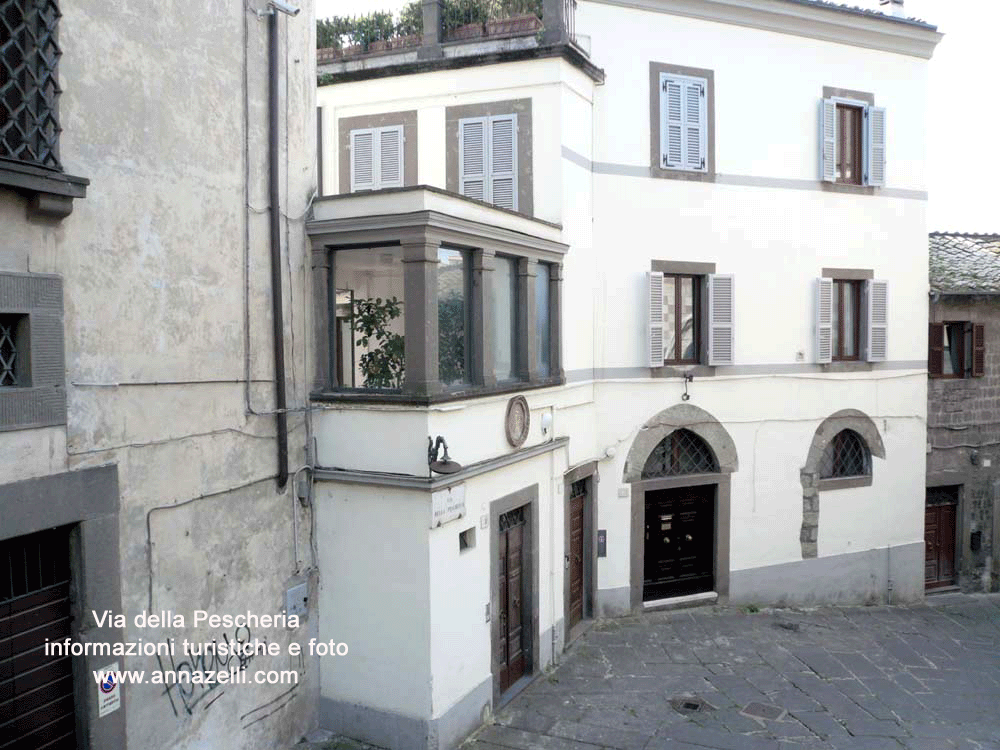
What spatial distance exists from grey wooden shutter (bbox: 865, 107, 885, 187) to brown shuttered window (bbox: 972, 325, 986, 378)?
338cm

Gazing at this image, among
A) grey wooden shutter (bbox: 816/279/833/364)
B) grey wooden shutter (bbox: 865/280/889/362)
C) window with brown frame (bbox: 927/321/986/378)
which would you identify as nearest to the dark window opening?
grey wooden shutter (bbox: 816/279/833/364)

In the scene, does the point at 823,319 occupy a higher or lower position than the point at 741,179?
lower

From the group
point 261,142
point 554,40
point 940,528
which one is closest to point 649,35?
point 554,40

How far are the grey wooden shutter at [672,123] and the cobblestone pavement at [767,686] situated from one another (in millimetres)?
6956

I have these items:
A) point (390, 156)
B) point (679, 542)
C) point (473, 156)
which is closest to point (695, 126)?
point (473, 156)

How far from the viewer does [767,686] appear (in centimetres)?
1080

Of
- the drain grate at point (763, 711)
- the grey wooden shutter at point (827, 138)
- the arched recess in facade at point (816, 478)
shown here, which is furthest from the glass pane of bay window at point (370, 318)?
the grey wooden shutter at point (827, 138)

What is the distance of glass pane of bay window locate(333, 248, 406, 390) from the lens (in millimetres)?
8656

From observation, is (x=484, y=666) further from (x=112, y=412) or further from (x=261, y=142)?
(x=261, y=142)

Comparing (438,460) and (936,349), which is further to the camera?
(936,349)

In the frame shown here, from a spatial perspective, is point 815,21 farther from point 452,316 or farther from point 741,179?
point 452,316

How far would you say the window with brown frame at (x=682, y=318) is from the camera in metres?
13.2

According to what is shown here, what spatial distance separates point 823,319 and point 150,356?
1064 centimetres

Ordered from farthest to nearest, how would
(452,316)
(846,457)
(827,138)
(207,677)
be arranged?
1. (846,457)
2. (827,138)
3. (452,316)
4. (207,677)
